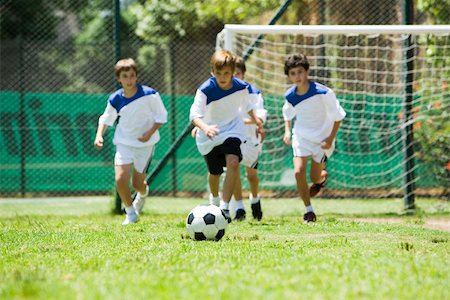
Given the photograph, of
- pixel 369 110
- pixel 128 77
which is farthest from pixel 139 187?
pixel 369 110

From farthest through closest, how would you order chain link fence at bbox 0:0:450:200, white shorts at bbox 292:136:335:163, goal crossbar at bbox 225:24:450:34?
1. chain link fence at bbox 0:0:450:200
2. goal crossbar at bbox 225:24:450:34
3. white shorts at bbox 292:136:335:163

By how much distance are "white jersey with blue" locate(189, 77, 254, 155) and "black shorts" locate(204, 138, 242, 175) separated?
4 centimetres

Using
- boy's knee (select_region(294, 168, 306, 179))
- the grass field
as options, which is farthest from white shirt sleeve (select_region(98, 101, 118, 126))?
boy's knee (select_region(294, 168, 306, 179))

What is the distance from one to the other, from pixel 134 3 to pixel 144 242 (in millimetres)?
16297

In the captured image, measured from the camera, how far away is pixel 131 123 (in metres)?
8.31

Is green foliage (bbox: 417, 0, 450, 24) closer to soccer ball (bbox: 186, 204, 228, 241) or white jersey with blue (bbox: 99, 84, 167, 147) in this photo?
white jersey with blue (bbox: 99, 84, 167, 147)

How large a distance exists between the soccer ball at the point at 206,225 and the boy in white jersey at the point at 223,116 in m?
1.29

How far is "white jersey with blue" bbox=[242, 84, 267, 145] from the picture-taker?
26.9 feet

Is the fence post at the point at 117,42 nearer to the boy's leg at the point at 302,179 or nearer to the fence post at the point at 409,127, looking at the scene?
the boy's leg at the point at 302,179

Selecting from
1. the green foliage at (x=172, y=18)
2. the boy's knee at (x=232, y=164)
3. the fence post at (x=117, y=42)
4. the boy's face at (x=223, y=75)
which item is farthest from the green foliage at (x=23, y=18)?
the boy's knee at (x=232, y=164)

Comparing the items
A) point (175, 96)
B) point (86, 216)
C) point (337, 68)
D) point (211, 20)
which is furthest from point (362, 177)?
point (211, 20)

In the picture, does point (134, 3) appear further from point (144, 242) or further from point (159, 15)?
→ point (144, 242)

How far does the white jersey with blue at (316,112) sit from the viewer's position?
7.95m

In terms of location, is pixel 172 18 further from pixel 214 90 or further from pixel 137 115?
pixel 214 90
